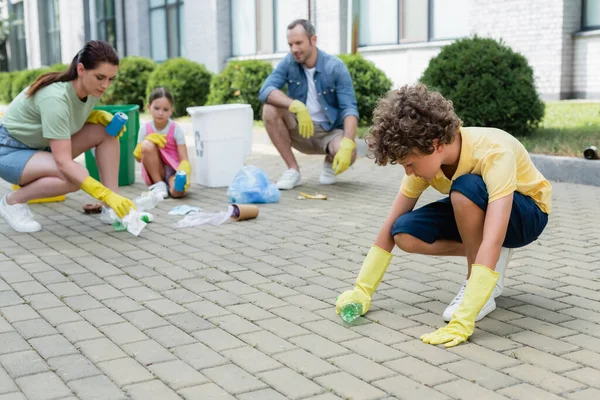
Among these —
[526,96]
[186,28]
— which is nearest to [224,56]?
[186,28]

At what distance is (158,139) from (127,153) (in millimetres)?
643

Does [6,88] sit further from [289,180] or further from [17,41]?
[289,180]

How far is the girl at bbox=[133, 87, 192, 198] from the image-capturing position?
6.58m

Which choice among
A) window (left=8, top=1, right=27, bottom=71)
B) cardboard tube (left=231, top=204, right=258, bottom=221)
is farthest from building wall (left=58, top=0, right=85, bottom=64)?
cardboard tube (left=231, top=204, right=258, bottom=221)

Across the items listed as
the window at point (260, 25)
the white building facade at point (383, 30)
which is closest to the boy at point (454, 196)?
the white building facade at point (383, 30)

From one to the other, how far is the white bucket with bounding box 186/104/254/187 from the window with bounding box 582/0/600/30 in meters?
6.83

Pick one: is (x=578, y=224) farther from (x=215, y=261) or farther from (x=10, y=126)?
(x=10, y=126)

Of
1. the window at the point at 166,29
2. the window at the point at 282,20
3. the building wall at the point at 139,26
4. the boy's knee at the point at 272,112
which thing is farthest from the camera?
the building wall at the point at 139,26

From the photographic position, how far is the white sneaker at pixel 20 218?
528 centimetres

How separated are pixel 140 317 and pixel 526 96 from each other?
5995mm

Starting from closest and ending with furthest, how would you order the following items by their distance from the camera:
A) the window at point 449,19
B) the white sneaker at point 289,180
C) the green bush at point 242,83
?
the white sneaker at point 289,180 → the green bush at point 242,83 → the window at point 449,19

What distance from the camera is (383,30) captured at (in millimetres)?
14320

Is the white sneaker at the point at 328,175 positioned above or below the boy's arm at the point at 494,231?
below

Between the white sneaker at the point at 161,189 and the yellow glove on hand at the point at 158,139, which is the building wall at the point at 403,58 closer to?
the yellow glove on hand at the point at 158,139
